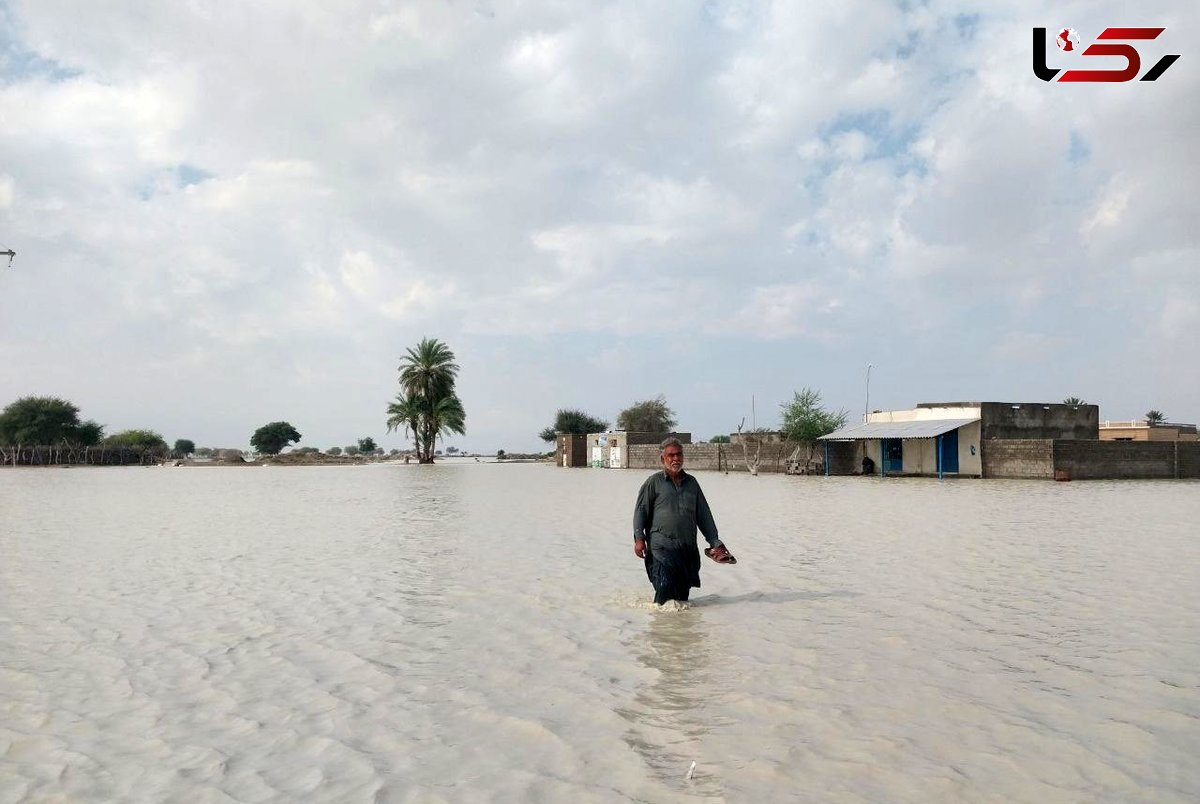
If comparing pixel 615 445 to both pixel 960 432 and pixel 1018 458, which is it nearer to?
pixel 960 432

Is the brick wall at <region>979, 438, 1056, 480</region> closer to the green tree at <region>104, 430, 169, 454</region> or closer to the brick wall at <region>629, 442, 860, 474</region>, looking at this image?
the brick wall at <region>629, 442, 860, 474</region>

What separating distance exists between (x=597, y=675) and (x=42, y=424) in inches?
3272

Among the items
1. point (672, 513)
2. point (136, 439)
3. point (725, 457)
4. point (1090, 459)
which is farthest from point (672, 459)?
point (136, 439)

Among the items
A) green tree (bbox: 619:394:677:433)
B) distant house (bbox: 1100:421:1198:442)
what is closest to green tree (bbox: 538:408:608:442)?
green tree (bbox: 619:394:677:433)

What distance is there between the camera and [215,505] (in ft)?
72.4

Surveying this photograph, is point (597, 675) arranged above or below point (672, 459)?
below

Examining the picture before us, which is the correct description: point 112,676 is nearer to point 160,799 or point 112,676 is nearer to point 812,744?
point 160,799

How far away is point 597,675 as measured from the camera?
542cm

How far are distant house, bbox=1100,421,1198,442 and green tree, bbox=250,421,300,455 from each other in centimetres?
8727

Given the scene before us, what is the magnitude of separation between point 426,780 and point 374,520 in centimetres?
1388

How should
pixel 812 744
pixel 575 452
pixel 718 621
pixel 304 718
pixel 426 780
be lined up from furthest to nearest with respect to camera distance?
pixel 575 452 < pixel 718 621 < pixel 304 718 < pixel 812 744 < pixel 426 780

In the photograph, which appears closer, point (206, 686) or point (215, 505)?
point (206, 686)

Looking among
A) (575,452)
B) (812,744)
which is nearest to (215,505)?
(812,744)

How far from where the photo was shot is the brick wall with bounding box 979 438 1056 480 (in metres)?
31.1
